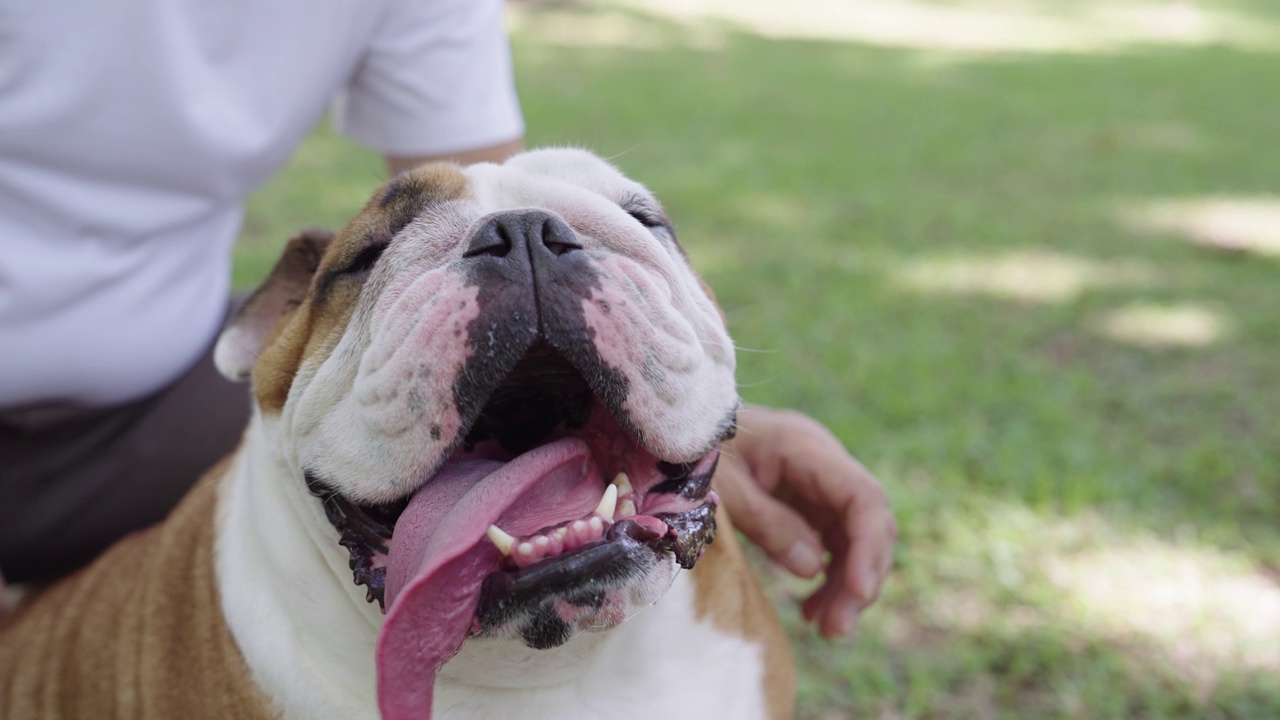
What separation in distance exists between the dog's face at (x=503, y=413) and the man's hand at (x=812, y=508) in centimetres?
61

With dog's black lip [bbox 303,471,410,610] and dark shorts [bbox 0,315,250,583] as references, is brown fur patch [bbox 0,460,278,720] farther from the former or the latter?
dog's black lip [bbox 303,471,410,610]

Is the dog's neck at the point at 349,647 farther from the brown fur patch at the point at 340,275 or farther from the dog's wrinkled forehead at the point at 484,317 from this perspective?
the dog's wrinkled forehead at the point at 484,317

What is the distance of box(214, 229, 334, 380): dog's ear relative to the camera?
2.35m

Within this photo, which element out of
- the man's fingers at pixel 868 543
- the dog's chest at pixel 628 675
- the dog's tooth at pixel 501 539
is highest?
the dog's tooth at pixel 501 539

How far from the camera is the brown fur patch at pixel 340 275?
2.03 meters

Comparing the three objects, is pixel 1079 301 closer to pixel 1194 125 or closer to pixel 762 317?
pixel 762 317

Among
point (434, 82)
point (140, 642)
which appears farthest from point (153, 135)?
point (140, 642)

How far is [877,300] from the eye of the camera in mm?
5242

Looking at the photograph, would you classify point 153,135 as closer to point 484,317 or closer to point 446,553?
point 484,317

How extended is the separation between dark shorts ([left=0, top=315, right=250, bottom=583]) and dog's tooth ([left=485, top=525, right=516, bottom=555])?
64.9 inches

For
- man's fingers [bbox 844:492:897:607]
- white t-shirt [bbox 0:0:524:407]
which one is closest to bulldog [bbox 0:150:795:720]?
man's fingers [bbox 844:492:897:607]

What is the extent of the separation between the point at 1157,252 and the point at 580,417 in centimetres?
491

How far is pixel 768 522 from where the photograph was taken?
2523 millimetres

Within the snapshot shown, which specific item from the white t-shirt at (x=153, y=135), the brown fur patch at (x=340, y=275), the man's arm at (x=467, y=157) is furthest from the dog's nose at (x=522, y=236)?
the man's arm at (x=467, y=157)
